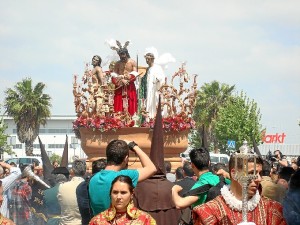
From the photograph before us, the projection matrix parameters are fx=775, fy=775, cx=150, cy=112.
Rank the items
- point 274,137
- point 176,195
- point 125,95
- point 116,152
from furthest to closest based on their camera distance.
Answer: point 274,137
point 125,95
point 176,195
point 116,152

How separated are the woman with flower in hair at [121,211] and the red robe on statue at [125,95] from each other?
1325cm

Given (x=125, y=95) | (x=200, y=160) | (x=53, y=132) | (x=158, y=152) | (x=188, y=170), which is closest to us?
(x=200, y=160)

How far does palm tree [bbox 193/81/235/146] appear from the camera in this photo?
64.7 meters

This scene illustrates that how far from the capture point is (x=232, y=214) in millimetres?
4977

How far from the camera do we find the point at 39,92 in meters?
60.7

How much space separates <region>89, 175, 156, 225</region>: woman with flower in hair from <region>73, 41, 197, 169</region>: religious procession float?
36.5ft

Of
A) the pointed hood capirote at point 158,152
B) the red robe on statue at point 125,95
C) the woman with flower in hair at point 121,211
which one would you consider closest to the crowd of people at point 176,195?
the woman with flower in hair at point 121,211

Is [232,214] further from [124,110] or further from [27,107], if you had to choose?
[27,107]

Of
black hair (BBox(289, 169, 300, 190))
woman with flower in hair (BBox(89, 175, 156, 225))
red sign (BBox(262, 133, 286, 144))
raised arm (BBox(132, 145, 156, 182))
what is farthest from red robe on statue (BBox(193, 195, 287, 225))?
red sign (BBox(262, 133, 286, 144))

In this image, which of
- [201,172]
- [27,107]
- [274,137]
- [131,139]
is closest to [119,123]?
[131,139]

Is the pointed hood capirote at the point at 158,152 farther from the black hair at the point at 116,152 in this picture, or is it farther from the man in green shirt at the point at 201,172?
the black hair at the point at 116,152

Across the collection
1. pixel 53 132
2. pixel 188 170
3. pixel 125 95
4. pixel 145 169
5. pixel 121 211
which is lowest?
pixel 121 211

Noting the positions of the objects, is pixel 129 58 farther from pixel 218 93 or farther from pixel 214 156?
pixel 218 93

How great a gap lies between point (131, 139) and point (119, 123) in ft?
1.47
